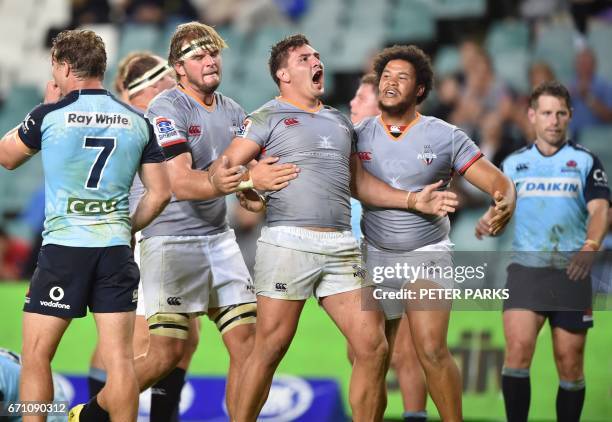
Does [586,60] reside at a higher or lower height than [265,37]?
lower

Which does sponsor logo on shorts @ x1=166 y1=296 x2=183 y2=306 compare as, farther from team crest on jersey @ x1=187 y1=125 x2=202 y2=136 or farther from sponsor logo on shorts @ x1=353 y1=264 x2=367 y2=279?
sponsor logo on shorts @ x1=353 y1=264 x2=367 y2=279

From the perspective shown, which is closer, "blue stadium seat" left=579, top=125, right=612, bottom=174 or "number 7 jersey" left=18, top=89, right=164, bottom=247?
"number 7 jersey" left=18, top=89, right=164, bottom=247

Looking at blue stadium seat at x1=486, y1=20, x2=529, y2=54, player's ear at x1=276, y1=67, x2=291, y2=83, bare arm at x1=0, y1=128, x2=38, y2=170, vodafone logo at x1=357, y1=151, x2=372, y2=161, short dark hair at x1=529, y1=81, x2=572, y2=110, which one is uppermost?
blue stadium seat at x1=486, y1=20, x2=529, y2=54

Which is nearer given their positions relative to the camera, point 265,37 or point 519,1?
point 519,1

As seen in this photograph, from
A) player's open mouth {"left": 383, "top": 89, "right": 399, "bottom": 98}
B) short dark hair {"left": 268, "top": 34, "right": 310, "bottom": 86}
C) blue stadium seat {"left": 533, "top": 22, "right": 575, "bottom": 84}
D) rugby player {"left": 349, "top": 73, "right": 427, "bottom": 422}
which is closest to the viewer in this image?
short dark hair {"left": 268, "top": 34, "right": 310, "bottom": 86}

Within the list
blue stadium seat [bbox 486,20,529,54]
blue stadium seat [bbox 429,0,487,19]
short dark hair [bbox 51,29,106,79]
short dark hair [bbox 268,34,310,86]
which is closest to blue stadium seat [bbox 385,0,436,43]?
blue stadium seat [bbox 429,0,487,19]

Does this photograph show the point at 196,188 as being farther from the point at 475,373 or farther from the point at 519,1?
the point at 519,1

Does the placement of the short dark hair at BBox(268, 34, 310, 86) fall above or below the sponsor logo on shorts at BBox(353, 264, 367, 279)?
above

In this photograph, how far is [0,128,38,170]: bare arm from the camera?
16.3 ft

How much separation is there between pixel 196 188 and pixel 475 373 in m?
3.29

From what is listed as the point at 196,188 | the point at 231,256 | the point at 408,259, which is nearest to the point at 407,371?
the point at 408,259

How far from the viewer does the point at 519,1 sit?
39.0 feet

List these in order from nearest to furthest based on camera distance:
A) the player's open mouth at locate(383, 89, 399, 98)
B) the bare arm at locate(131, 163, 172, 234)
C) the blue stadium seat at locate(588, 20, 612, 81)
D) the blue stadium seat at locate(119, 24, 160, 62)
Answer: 1. the bare arm at locate(131, 163, 172, 234)
2. the player's open mouth at locate(383, 89, 399, 98)
3. the blue stadium seat at locate(588, 20, 612, 81)
4. the blue stadium seat at locate(119, 24, 160, 62)

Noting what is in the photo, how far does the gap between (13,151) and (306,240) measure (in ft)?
5.11
